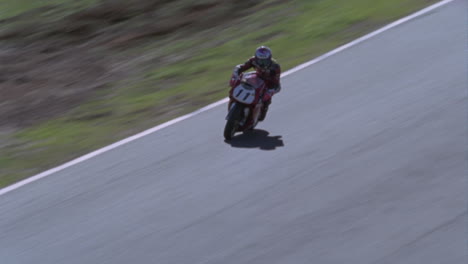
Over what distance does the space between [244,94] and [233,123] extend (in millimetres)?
425

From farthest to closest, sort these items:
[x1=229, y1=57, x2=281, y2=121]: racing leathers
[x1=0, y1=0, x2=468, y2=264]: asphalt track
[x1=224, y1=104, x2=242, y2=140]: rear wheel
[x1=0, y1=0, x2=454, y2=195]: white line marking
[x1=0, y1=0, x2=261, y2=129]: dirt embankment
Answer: [x1=0, y1=0, x2=261, y2=129]: dirt embankment < [x1=229, y1=57, x2=281, y2=121]: racing leathers < [x1=224, y1=104, x2=242, y2=140]: rear wheel < [x1=0, y1=0, x2=454, y2=195]: white line marking < [x1=0, y1=0, x2=468, y2=264]: asphalt track

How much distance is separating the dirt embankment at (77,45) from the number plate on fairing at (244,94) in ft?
13.3

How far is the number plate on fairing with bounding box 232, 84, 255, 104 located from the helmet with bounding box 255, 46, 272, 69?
41 cm

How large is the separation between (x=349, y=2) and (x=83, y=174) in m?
8.10

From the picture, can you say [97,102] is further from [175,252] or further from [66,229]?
[175,252]

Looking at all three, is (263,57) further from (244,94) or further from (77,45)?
(77,45)

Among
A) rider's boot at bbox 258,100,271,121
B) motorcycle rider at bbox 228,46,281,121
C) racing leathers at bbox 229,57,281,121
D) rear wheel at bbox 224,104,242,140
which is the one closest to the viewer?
rear wheel at bbox 224,104,242,140

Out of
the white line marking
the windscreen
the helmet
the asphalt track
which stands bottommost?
the asphalt track

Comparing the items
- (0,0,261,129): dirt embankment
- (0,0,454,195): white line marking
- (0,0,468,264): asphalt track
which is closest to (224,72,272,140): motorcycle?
(0,0,468,264): asphalt track

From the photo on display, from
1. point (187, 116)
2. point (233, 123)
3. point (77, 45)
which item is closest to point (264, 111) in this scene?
point (233, 123)

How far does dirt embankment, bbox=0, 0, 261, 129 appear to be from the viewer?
13.2m

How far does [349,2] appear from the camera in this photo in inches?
610

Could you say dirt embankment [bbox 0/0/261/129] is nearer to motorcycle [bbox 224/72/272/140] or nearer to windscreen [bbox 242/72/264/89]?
motorcycle [bbox 224/72/272/140]

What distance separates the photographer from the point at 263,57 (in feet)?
32.0
